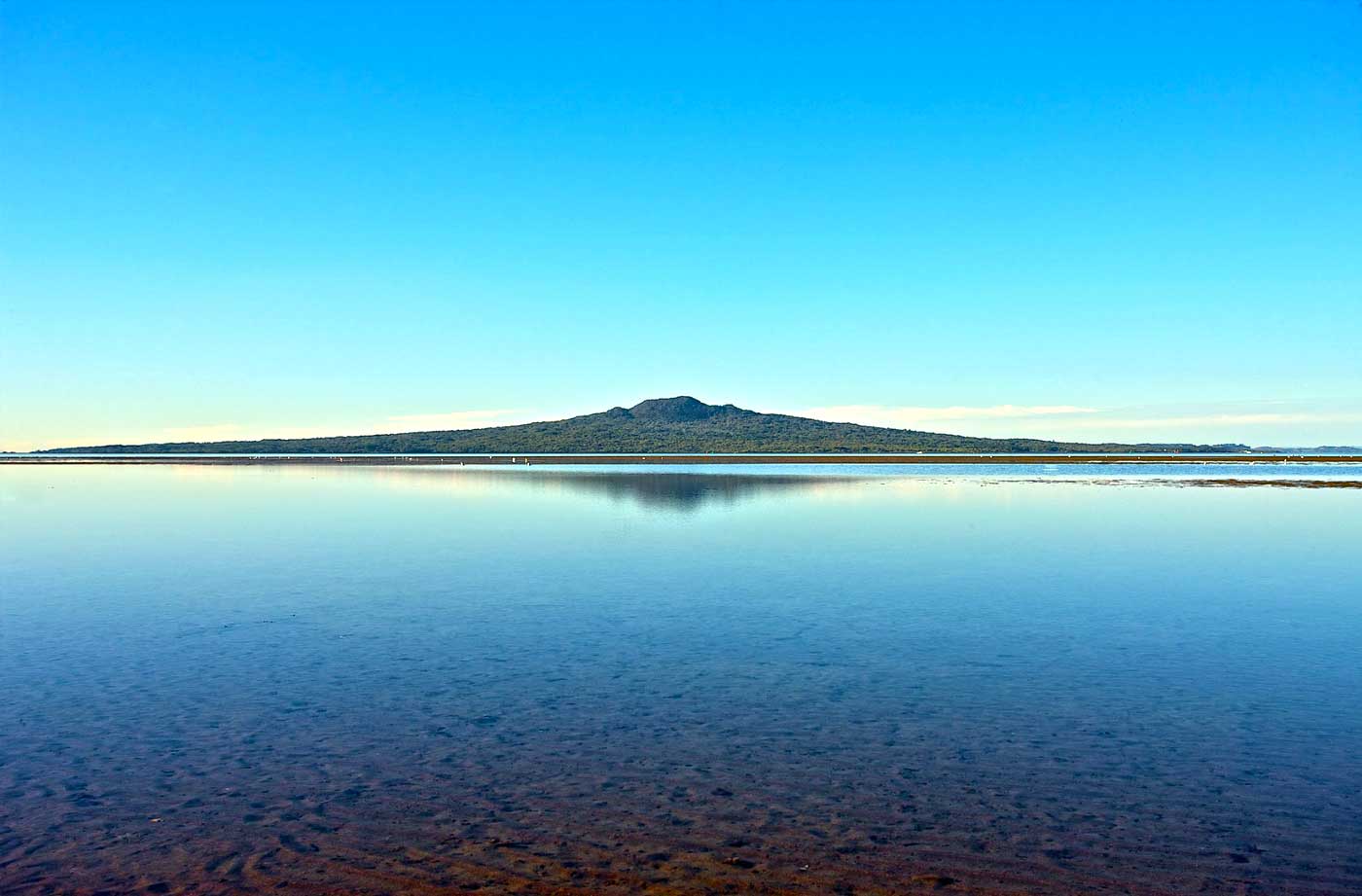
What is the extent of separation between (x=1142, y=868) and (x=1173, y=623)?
45.2 feet

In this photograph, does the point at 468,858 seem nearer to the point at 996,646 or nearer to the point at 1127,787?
the point at 1127,787

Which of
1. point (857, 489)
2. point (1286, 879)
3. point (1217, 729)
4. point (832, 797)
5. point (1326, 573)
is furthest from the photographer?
point (857, 489)

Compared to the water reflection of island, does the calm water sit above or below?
below

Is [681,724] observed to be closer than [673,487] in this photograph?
Yes

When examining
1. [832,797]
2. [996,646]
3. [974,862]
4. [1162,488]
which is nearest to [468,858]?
[832,797]

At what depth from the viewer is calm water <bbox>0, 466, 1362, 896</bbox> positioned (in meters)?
9.69

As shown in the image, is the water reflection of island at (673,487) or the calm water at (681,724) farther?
the water reflection of island at (673,487)

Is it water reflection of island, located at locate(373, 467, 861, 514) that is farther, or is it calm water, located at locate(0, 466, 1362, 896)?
water reflection of island, located at locate(373, 467, 861, 514)

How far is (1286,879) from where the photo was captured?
920 cm

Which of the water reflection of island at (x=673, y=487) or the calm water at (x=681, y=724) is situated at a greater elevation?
the water reflection of island at (x=673, y=487)

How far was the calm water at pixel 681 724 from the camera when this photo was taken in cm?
969

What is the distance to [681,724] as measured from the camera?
13992 millimetres

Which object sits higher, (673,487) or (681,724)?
(673,487)

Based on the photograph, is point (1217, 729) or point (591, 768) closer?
point (591, 768)
